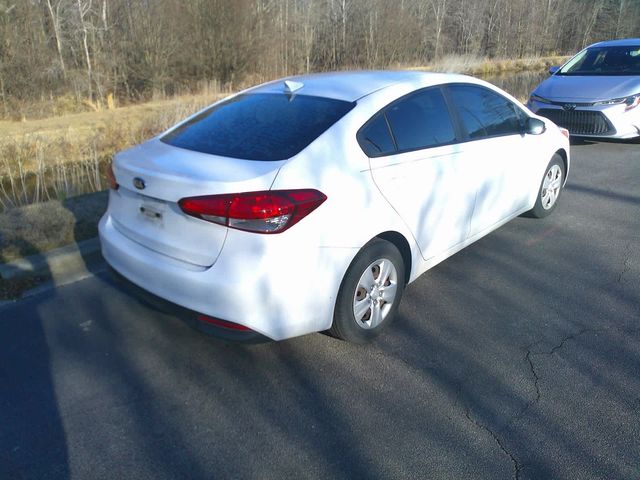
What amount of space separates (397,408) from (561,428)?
0.82 m

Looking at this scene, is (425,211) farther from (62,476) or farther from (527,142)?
(62,476)

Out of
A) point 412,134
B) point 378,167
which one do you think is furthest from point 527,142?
point 378,167

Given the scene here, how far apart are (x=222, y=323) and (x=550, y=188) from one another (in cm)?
406

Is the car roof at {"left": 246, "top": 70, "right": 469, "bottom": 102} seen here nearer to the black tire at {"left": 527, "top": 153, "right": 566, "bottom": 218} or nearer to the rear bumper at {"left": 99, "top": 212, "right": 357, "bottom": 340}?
the rear bumper at {"left": 99, "top": 212, "right": 357, "bottom": 340}

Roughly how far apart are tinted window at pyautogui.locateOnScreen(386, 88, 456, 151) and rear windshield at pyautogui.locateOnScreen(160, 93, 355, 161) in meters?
0.37

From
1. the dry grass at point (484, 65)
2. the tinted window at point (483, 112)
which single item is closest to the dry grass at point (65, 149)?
the tinted window at point (483, 112)

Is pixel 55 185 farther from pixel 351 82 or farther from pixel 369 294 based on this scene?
pixel 369 294

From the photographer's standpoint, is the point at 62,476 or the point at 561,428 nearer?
the point at 62,476

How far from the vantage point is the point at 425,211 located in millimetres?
3746

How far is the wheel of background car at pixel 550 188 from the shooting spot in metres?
5.47

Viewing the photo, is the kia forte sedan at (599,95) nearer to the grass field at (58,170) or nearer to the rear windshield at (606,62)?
the rear windshield at (606,62)

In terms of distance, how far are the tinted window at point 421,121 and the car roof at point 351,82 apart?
14 centimetres

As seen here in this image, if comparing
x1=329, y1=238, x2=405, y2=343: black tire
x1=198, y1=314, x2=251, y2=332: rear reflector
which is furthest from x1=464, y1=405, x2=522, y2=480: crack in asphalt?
x1=198, y1=314, x2=251, y2=332: rear reflector

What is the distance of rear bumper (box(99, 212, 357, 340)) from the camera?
9.23ft
